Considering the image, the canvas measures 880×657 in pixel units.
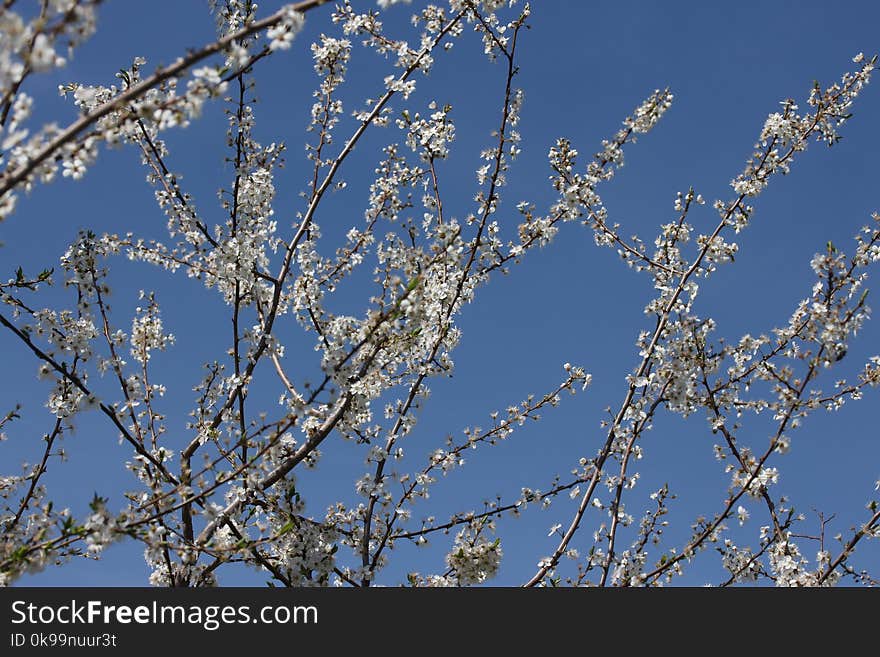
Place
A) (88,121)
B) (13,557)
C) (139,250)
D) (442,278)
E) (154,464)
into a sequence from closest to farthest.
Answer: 1. (88,121)
2. (13,557)
3. (154,464)
4. (442,278)
5. (139,250)

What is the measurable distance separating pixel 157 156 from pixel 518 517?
183 inches

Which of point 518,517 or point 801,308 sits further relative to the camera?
point 518,517

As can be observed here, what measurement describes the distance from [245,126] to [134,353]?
2.41 meters

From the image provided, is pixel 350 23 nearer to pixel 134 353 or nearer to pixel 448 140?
pixel 448 140

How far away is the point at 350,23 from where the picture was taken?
7.30 meters

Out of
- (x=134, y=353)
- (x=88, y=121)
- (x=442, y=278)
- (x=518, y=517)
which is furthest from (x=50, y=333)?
(x=518, y=517)

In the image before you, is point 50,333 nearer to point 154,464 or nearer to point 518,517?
point 154,464

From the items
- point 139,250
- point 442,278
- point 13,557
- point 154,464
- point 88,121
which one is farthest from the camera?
point 139,250

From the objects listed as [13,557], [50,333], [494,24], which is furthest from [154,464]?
[494,24]

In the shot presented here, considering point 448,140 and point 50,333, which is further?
point 448,140

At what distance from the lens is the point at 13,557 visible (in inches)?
172

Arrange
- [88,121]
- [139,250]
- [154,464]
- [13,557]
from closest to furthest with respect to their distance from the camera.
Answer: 1. [88,121]
2. [13,557]
3. [154,464]
4. [139,250]

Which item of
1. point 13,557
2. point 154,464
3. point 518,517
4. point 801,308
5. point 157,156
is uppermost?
point 157,156

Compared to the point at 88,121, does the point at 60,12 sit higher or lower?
higher
